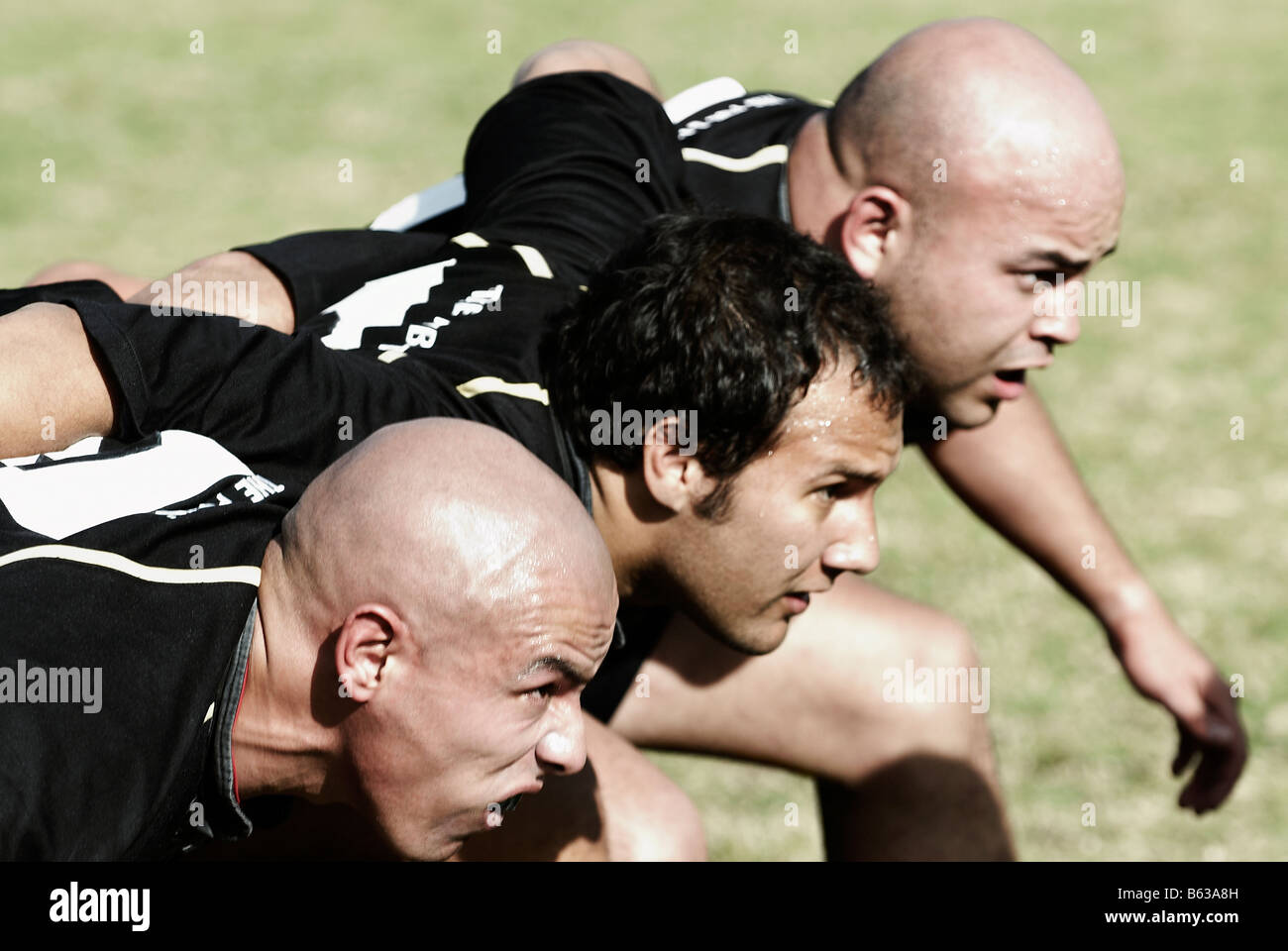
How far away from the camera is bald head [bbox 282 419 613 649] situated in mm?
2035

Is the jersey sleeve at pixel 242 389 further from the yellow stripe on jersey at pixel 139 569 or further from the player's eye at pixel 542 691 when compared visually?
the player's eye at pixel 542 691

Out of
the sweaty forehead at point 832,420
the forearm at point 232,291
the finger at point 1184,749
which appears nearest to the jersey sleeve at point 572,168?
the forearm at point 232,291

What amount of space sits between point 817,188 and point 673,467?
899 mm

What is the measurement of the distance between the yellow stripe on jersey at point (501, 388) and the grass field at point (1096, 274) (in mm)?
1487

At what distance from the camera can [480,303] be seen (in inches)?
110

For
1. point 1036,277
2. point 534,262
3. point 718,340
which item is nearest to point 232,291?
point 534,262

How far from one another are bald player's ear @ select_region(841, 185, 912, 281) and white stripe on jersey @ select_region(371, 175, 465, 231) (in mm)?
870

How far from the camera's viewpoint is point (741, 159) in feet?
11.1

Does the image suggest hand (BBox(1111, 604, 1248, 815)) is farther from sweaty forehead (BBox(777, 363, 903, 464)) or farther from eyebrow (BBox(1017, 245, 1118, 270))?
sweaty forehead (BBox(777, 363, 903, 464))

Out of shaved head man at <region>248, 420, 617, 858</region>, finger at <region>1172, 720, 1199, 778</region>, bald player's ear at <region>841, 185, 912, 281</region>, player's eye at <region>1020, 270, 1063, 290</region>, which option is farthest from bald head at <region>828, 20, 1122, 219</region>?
shaved head man at <region>248, 420, 617, 858</region>

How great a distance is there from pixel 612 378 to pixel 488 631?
69cm

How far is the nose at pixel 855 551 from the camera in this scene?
8.84 ft
